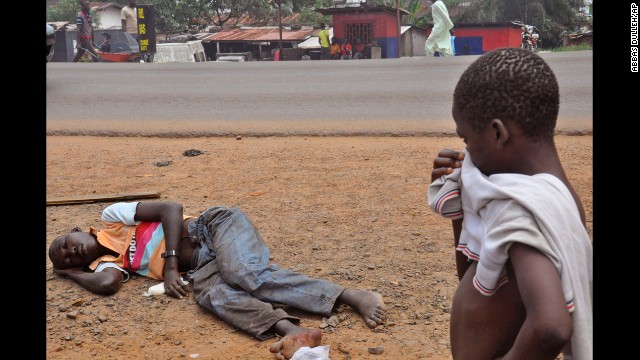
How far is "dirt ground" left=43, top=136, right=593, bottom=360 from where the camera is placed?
3.19m

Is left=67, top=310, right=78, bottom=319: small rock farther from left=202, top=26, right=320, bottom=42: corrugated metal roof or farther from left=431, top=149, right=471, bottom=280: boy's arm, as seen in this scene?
left=202, top=26, right=320, bottom=42: corrugated metal roof

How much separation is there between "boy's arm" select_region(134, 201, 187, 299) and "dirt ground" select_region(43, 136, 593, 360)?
79 mm

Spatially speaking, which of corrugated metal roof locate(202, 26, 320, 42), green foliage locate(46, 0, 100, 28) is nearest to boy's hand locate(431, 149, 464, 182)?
corrugated metal roof locate(202, 26, 320, 42)

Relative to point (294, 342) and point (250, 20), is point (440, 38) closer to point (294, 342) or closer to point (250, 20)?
point (294, 342)

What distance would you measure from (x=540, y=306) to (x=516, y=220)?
189 mm

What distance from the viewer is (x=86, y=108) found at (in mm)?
9641

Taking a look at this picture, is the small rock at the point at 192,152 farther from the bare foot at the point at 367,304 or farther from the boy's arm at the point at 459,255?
the boy's arm at the point at 459,255

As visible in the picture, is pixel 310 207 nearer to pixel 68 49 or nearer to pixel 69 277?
pixel 69 277

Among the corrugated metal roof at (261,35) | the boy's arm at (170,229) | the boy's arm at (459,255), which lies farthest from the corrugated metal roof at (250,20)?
the boy's arm at (459,255)

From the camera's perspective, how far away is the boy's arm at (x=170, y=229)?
3703 millimetres

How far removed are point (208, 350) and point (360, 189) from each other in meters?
2.41

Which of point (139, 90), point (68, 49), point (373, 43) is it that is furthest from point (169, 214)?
point (68, 49)

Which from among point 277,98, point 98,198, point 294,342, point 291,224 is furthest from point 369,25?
point 294,342

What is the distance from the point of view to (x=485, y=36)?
86.2 ft
